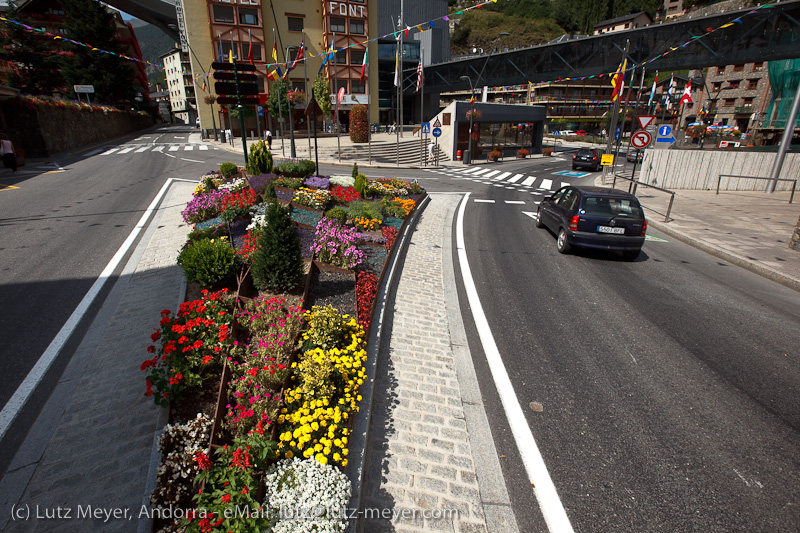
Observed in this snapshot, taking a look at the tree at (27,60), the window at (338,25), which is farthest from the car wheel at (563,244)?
the tree at (27,60)

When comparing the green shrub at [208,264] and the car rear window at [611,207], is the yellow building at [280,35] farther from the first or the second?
the green shrub at [208,264]

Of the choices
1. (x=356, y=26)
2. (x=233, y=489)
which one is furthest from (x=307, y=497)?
(x=356, y=26)

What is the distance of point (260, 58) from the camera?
45.6 metres

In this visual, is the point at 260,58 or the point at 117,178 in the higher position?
the point at 260,58

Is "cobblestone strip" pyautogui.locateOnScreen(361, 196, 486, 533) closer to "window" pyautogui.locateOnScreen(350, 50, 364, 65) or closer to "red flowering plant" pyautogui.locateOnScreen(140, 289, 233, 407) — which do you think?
"red flowering plant" pyautogui.locateOnScreen(140, 289, 233, 407)

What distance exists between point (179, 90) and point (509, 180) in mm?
100580

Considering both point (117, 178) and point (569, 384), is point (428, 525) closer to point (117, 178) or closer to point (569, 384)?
point (569, 384)

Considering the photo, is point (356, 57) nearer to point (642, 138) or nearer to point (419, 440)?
point (642, 138)

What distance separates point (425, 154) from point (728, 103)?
55.7m

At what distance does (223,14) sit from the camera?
43125 mm

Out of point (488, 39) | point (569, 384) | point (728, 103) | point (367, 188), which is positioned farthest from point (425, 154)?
point (488, 39)

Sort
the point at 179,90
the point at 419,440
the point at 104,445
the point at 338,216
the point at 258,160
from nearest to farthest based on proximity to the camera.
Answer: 1. the point at 104,445
2. the point at 419,440
3. the point at 338,216
4. the point at 258,160
5. the point at 179,90

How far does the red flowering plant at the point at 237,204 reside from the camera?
29.1 feet

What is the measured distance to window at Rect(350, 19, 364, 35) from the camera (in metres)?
48.6
